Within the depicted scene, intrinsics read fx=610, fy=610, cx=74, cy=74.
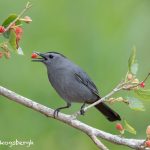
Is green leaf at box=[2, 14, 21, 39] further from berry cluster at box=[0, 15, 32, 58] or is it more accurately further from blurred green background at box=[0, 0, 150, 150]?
blurred green background at box=[0, 0, 150, 150]

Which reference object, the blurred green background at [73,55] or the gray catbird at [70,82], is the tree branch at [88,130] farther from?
the blurred green background at [73,55]

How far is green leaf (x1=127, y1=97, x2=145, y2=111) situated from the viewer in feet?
16.3

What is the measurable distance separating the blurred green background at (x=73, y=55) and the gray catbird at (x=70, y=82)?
0.69 metres

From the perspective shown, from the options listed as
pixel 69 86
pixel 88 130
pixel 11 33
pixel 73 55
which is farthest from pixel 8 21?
pixel 73 55

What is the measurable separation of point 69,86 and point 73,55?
1709mm

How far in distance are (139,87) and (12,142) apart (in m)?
2.64

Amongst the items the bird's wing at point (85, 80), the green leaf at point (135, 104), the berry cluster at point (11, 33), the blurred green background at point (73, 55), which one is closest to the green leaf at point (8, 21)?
the berry cluster at point (11, 33)

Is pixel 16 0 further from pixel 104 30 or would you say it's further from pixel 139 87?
pixel 139 87

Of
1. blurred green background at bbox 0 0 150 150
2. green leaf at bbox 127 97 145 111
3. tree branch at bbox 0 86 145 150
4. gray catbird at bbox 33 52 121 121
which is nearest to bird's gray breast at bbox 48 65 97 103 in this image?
gray catbird at bbox 33 52 121 121

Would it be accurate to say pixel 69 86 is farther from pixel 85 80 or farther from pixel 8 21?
pixel 8 21

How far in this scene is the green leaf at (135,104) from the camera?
4.96 m

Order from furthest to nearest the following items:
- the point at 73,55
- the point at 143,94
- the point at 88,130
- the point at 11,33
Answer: the point at 73,55 < the point at 88,130 < the point at 143,94 < the point at 11,33

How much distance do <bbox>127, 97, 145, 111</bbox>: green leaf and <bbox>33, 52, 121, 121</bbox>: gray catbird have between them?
2.12 metres

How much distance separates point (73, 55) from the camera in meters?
8.88
